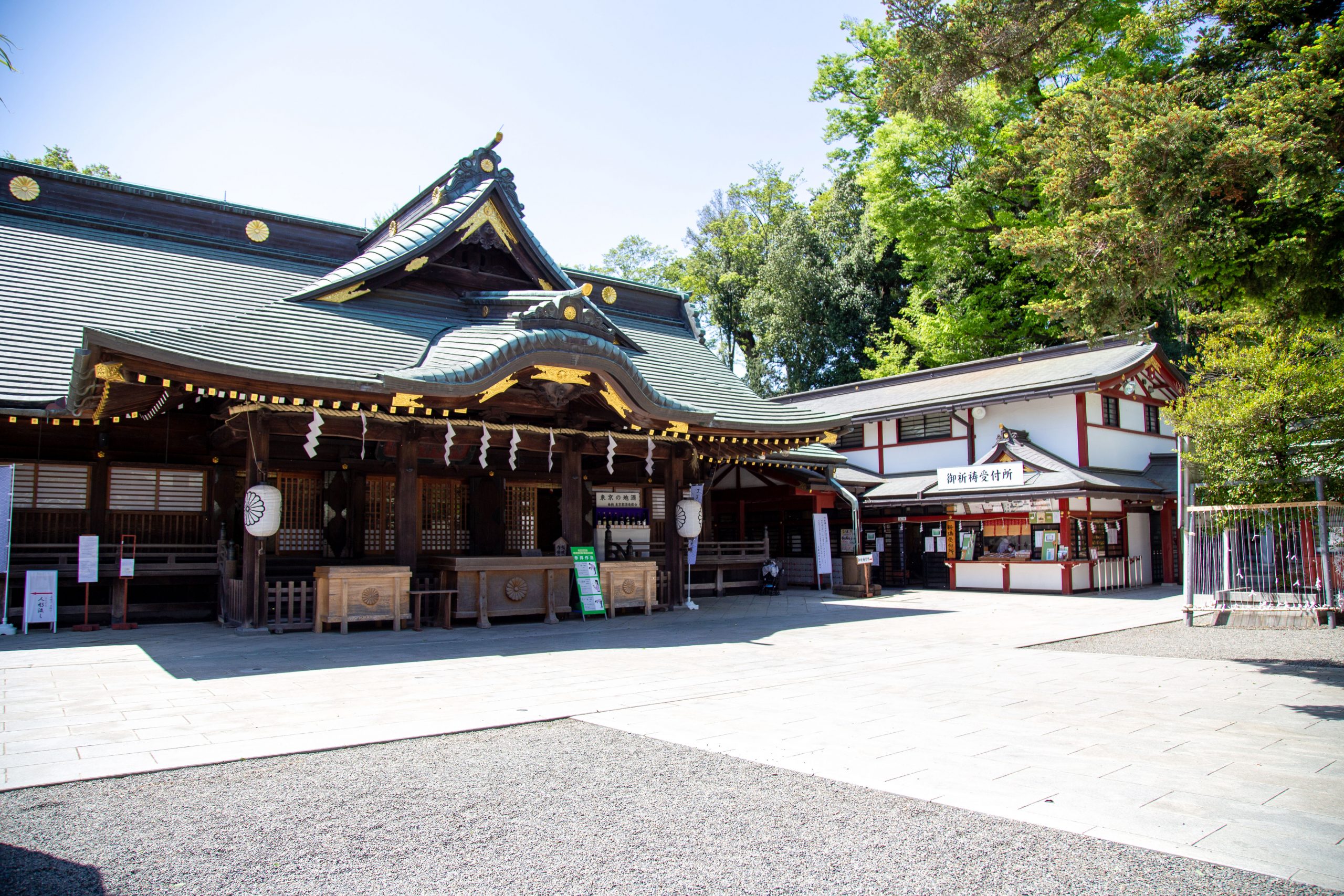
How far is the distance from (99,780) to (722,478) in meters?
19.6

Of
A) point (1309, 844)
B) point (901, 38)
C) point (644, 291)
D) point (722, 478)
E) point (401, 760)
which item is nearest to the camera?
point (1309, 844)

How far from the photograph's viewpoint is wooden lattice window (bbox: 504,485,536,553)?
16.3 metres

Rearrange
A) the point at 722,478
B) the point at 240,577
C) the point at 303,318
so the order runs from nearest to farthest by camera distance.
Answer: the point at 240,577, the point at 303,318, the point at 722,478

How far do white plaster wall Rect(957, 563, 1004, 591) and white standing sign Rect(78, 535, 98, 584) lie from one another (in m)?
18.5

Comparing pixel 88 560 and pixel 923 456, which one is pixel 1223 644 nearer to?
pixel 923 456

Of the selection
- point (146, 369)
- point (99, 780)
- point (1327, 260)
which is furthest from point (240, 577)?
point (1327, 260)

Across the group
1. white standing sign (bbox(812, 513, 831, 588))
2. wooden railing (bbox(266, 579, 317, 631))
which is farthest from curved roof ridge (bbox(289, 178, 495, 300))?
white standing sign (bbox(812, 513, 831, 588))

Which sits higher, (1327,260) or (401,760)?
(1327,260)

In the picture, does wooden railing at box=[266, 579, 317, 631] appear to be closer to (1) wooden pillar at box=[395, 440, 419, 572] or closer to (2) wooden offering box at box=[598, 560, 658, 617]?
(1) wooden pillar at box=[395, 440, 419, 572]

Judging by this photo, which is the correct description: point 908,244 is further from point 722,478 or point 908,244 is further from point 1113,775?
point 1113,775

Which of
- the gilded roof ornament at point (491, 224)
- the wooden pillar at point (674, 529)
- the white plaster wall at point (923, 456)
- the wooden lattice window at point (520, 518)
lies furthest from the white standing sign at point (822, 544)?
the gilded roof ornament at point (491, 224)

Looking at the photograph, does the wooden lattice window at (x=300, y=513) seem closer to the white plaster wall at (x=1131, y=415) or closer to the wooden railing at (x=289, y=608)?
the wooden railing at (x=289, y=608)

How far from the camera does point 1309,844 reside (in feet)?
12.1

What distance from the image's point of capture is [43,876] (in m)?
3.23
